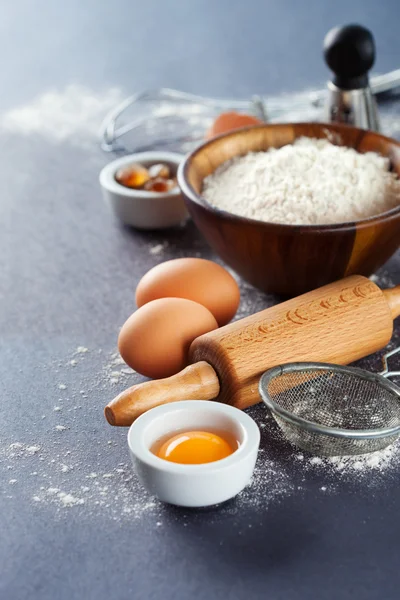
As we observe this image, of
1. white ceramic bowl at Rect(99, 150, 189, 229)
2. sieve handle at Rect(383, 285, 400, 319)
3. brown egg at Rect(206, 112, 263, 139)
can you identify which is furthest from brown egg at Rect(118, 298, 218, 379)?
brown egg at Rect(206, 112, 263, 139)

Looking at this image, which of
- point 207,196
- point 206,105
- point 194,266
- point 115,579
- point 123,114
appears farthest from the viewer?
point 123,114

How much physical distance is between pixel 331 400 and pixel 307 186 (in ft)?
1.05

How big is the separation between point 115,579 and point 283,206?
54 cm

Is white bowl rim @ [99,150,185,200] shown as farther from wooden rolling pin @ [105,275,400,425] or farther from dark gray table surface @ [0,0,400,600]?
wooden rolling pin @ [105,275,400,425]

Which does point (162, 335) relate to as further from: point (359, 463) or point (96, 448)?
point (359, 463)

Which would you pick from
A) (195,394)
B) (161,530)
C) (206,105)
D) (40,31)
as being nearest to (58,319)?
(195,394)

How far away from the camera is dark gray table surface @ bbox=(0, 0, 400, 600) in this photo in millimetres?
748

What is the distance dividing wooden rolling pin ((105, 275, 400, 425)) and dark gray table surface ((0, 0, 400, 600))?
0.19ft

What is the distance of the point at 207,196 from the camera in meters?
1.16

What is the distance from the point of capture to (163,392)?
0.88 m

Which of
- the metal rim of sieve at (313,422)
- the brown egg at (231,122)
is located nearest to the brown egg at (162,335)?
the metal rim of sieve at (313,422)

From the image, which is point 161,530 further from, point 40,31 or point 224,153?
point 40,31

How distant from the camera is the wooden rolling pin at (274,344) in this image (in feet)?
2.90

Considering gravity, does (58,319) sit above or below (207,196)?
below
